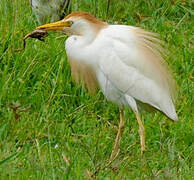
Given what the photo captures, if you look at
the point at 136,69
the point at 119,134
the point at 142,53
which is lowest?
the point at 119,134

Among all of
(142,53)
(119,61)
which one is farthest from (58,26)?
(142,53)

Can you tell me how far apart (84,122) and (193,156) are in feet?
2.69

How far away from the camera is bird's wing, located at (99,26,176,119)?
17.1 feet

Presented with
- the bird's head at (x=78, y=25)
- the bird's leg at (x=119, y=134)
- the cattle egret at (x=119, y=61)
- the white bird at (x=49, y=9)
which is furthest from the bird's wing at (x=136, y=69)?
the white bird at (x=49, y=9)

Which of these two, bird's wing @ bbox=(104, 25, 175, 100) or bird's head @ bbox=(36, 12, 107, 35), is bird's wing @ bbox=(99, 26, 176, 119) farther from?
bird's head @ bbox=(36, 12, 107, 35)

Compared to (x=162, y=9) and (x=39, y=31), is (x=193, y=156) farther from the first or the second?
(x=162, y=9)

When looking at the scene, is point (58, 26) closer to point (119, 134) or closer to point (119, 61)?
point (119, 61)

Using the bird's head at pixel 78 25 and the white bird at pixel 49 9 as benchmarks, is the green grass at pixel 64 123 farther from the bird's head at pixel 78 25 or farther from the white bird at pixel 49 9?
the bird's head at pixel 78 25

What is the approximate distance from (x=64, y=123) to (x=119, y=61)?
0.62 metres

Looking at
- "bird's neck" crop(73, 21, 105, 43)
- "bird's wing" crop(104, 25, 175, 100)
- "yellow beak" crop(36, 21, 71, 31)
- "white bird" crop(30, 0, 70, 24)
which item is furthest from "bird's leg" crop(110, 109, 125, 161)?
"white bird" crop(30, 0, 70, 24)

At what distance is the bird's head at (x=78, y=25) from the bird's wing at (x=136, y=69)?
11 cm

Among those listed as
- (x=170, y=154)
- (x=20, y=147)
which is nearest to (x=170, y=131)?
(x=170, y=154)

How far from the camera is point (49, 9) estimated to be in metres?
7.43

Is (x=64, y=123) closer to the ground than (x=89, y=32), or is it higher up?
closer to the ground
